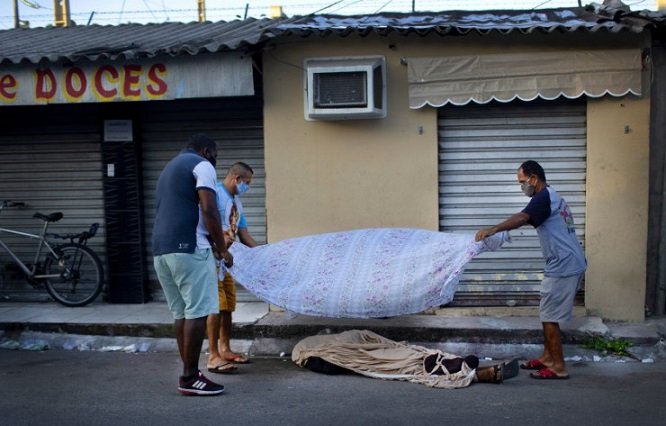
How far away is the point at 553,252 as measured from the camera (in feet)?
20.2

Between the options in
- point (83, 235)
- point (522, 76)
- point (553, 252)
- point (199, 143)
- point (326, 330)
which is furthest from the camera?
point (83, 235)

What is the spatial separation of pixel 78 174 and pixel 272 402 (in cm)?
476

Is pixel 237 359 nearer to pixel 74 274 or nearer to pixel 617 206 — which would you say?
pixel 74 274

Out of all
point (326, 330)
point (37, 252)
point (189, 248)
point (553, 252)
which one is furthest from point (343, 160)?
point (37, 252)

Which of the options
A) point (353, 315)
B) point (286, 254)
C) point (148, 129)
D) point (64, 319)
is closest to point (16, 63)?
point (148, 129)

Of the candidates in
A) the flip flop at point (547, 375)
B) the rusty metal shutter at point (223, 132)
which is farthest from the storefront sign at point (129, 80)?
the flip flop at point (547, 375)

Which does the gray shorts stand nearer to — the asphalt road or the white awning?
the asphalt road

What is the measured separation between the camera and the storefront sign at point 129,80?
7723 millimetres

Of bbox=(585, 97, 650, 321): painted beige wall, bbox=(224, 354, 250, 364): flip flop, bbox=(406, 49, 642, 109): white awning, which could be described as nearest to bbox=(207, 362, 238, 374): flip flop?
bbox=(224, 354, 250, 364): flip flop

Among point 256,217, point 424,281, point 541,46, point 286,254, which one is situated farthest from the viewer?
point 256,217

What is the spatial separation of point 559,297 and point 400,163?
2430 mm

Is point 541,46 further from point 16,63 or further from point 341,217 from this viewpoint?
point 16,63

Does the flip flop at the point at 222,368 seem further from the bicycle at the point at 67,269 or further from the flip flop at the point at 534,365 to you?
the bicycle at the point at 67,269

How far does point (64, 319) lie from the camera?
7988mm
